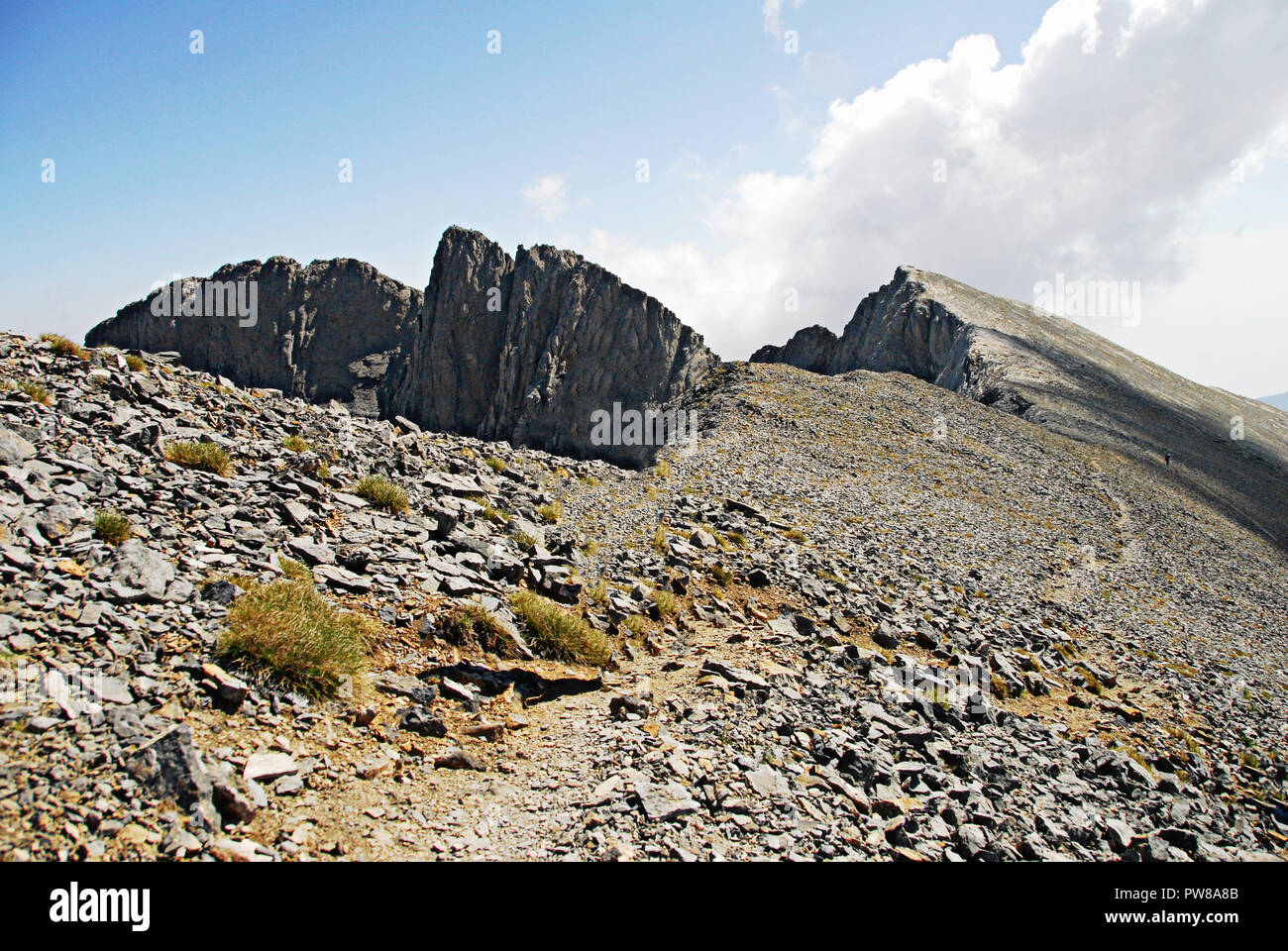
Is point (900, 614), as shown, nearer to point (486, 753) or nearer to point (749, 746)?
point (749, 746)

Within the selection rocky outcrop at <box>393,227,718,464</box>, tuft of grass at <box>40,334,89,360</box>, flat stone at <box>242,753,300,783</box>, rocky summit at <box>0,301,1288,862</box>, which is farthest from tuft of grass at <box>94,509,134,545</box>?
rocky outcrop at <box>393,227,718,464</box>

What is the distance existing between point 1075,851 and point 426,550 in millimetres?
11285

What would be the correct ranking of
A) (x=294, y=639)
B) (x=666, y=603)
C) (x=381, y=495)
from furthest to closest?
(x=666, y=603), (x=381, y=495), (x=294, y=639)

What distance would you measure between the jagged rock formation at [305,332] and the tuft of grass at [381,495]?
312ft

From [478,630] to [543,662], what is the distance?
1236 millimetres

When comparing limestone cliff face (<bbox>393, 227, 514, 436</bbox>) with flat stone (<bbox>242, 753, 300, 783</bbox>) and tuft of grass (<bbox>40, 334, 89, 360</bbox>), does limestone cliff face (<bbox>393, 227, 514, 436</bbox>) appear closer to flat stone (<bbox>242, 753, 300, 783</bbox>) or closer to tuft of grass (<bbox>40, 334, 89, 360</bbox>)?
tuft of grass (<bbox>40, 334, 89, 360</bbox>)

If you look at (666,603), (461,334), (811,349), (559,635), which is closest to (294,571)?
(559,635)

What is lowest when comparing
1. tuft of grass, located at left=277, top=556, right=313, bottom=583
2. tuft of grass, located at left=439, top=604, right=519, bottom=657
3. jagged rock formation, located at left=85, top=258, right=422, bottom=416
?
tuft of grass, located at left=439, top=604, right=519, bottom=657

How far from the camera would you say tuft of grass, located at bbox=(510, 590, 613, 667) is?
34.3 ft

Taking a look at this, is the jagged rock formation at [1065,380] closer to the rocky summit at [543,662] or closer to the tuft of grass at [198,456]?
the rocky summit at [543,662]

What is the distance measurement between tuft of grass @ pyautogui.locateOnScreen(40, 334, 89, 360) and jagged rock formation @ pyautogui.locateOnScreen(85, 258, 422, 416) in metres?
91.4

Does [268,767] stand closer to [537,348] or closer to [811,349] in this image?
[537,348]

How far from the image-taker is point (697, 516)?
791 inches

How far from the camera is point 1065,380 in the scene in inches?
2398
